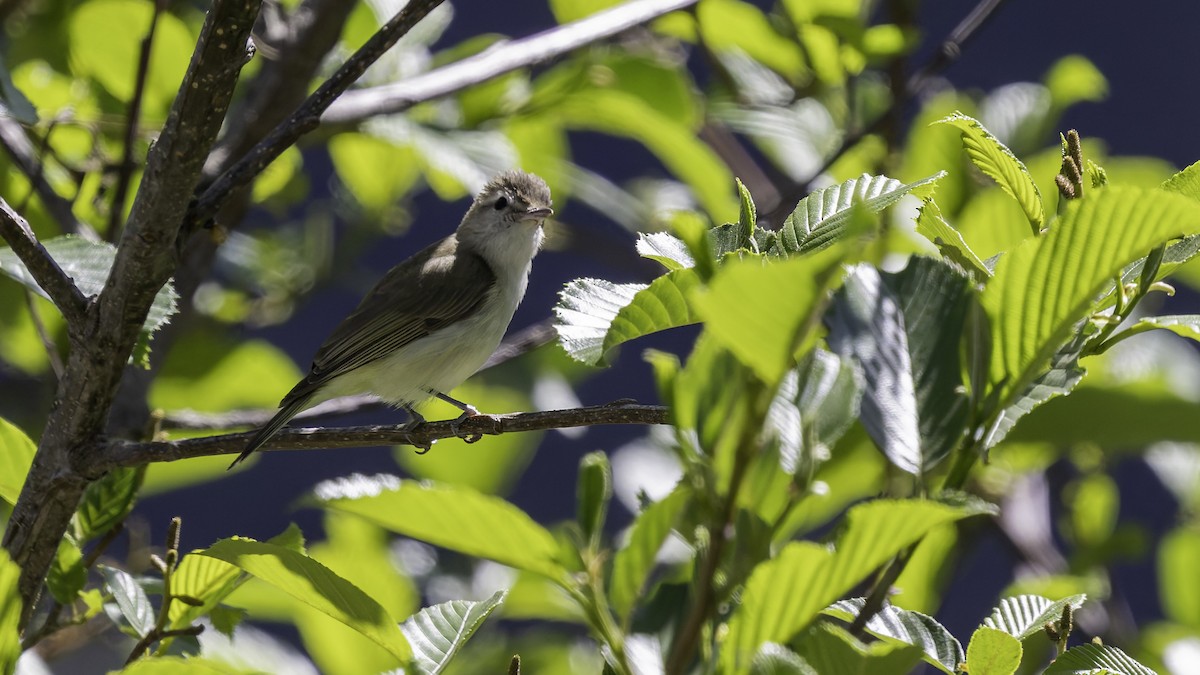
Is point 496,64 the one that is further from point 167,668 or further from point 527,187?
point 167,668

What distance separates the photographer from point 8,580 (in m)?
0.98

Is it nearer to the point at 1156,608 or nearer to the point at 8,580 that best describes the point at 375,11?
the point at 8,580

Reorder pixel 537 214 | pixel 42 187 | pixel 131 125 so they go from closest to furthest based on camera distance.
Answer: pixel 131 125, pixel 42 187, pixel 537 214

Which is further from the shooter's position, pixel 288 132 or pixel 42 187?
pixel 42 187

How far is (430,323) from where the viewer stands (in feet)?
9.92

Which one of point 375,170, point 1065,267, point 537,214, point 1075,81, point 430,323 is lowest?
point 430,323

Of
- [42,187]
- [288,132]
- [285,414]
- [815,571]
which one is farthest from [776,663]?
[285,414]

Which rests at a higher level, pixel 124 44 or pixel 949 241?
pixel 949 241

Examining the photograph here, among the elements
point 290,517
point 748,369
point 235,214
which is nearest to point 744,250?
point 748,369

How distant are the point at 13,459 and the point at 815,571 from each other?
109cm

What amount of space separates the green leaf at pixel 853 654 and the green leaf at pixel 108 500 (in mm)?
1017

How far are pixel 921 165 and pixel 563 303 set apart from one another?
5.49ft

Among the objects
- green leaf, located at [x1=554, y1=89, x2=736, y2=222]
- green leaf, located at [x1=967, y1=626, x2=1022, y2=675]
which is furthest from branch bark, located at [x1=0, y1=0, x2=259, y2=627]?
green leaf, located at [x1=554, y1=89, x2=736, y2=222]

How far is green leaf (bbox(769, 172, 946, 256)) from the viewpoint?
1.13m
